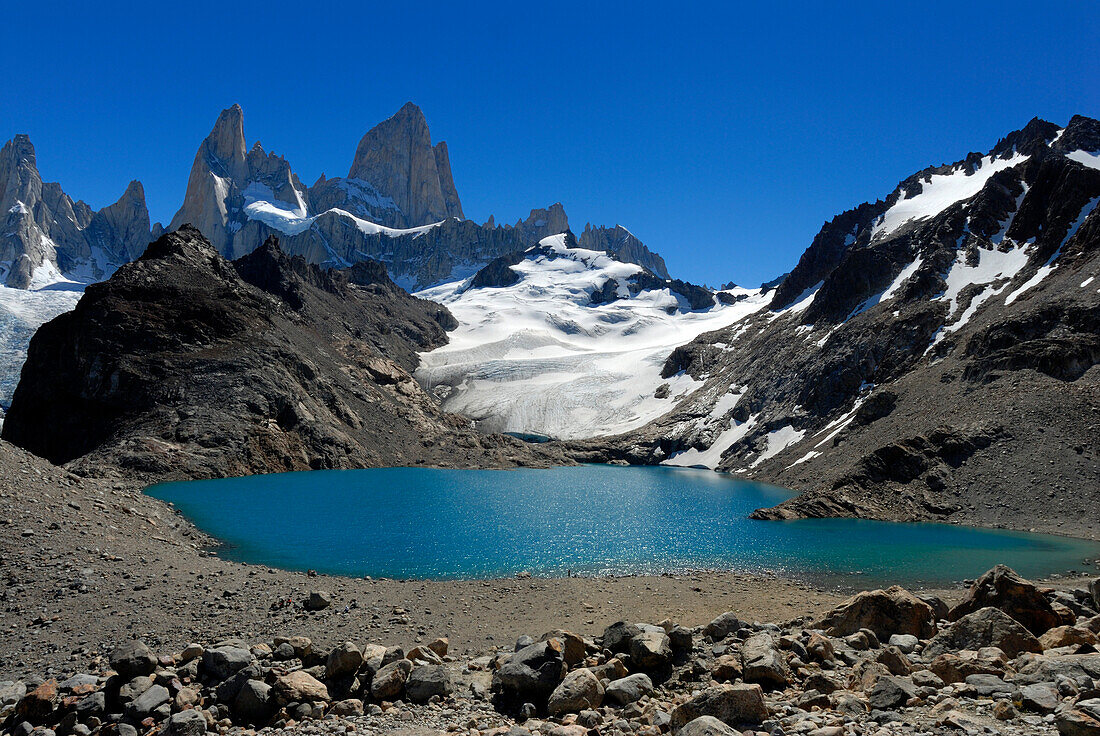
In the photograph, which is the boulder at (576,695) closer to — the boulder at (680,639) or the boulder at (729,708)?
the boulder at (729,708)

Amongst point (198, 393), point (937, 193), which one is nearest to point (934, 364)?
point (937, 193)

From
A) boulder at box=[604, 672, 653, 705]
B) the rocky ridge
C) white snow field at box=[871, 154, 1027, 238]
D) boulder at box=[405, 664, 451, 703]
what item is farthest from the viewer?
white snow field at box=[871, 154, 1027, 238]

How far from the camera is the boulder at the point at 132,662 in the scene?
34.5 feet

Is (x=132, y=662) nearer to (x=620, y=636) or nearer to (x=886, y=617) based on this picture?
(x=620, y=636)

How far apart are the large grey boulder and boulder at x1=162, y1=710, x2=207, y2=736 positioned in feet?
15.1

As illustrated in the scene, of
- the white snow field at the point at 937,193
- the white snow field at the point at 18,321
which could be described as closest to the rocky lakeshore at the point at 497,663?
the white snow field at the point at 937,193

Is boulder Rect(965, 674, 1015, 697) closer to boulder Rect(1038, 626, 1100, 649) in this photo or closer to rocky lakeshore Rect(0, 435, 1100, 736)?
rocky lakeshore Rect(0, 435, 1100, 736)

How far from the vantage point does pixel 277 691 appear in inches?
399

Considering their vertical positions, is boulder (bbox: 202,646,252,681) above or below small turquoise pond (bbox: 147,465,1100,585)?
above

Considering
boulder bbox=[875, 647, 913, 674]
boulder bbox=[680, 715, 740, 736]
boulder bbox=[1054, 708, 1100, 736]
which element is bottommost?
boulder bbox=[875, 647, 913, 674]

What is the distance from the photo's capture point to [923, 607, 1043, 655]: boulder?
455 inches

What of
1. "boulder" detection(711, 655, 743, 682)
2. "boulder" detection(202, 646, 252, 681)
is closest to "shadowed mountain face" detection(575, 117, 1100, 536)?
"boulder" detection(711, 655, 743, 682)

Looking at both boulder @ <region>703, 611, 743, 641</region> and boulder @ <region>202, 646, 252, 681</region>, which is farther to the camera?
boulder @ <region>703, 611, 743, 641</region>

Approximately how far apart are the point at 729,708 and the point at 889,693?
2347 mm
